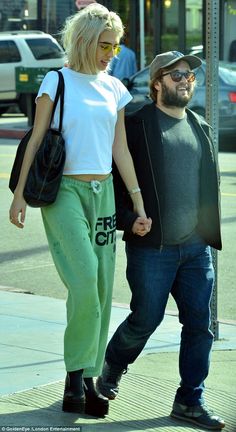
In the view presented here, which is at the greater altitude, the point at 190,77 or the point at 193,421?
the point at 190,77

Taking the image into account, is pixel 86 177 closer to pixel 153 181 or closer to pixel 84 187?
pixel 84 187

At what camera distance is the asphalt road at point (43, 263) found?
8820mm

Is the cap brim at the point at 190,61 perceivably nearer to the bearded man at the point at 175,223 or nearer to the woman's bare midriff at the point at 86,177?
the bearded man at the point at 175,223

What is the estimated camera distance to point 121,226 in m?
5.17

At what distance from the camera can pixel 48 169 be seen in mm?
4883

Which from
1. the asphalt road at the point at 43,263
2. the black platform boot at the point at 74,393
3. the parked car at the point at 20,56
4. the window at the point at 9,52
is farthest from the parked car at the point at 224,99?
the black platform boot at the point at 74,393

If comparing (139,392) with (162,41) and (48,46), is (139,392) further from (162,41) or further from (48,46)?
(162,41)

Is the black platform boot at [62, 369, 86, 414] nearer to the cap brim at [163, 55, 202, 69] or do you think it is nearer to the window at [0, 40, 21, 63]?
the cap brim at [163, 55, 202, 69]

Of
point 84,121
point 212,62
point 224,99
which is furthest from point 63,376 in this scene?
point 224,99

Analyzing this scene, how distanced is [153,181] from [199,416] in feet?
3.69

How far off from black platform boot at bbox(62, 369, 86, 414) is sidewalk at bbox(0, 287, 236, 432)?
44 millimetres

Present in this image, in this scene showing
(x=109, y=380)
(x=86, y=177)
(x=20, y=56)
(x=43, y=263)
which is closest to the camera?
(x=86, y=177)

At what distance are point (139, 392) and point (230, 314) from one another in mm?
2655

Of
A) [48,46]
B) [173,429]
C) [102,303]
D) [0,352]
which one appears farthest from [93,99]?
[48,46]
